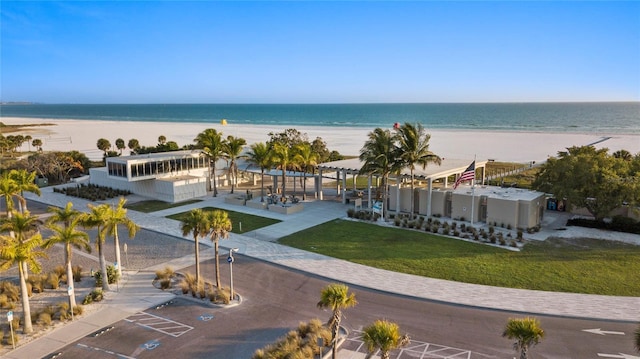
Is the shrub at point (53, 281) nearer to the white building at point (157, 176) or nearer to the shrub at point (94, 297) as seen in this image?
the shrub at point (94, 297)

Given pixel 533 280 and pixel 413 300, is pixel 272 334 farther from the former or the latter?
pixel 533 280

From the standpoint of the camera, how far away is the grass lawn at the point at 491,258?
846 inches

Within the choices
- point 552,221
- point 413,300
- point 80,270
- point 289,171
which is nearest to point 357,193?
point 289,171

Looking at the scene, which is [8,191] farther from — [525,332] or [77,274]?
[525,332]

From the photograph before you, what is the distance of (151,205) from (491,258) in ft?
88.7

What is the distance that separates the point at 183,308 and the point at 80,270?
267 inches

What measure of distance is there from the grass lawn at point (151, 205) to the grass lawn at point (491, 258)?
13.9 metres

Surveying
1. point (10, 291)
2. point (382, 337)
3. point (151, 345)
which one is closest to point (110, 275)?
point (10, 291)

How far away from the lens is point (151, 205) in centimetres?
3853

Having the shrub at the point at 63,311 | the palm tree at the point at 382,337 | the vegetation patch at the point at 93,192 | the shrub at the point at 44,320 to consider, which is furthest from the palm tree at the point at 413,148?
the vegetation patch at the point at 93,192

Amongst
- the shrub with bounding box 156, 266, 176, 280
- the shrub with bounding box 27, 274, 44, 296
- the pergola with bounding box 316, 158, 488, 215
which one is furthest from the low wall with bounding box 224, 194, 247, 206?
the shrub with bounding box 27, 274, 44, 296

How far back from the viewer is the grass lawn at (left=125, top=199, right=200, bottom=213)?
37.0 meters

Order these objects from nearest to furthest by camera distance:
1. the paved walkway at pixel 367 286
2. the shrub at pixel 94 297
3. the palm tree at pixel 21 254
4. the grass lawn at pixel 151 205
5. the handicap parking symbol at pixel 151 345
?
the handicap parking symbol at pixel 151 345 < the palm tree at pixel 21 254 < the paved walkway at pixel 367 286 < the shrub at pixel 94 297 < the grass lawn at pixel 151 205

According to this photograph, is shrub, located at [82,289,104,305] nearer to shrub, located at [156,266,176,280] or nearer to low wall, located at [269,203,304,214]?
shrub, located at [156,266,176,280]
